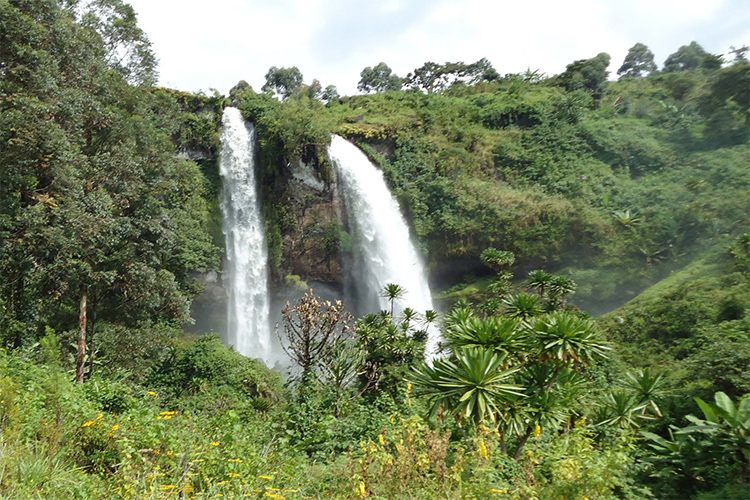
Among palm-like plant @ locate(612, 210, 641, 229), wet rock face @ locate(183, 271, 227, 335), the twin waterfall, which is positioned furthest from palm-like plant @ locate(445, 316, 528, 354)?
palm-like plant @ locate(612, 210, 641, 229)

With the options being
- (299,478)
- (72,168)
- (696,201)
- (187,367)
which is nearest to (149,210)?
(72,168)

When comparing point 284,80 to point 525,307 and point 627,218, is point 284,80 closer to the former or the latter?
point 627,218

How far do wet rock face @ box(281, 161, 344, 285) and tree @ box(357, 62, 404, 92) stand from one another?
29.2m

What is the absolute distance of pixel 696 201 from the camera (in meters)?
25.8

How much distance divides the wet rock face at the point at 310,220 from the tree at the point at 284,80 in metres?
23.9

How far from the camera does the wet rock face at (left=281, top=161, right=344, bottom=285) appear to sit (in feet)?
90.4

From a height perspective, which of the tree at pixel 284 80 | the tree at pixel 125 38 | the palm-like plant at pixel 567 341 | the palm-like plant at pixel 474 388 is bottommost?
the palm-like plant at pixel 474 388

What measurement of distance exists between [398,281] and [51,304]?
55.8 ft

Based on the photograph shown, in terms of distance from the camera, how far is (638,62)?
6131 cm

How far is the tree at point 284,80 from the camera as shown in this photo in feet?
158

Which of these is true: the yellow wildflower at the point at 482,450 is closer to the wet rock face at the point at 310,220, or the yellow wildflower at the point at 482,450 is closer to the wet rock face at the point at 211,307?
the wet rock face at the point at 310,220

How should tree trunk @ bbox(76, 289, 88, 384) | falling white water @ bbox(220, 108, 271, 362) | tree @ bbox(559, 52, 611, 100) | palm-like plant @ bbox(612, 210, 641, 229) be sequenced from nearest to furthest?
tree trunk @ bbox(76, 289, 88, 384) < falling white water @ bbox(220, 108, 271, 362) < palm-like plant @ bbox(612, 210, 641, 229) < tree @ bbox(559, 52, 611, 100)

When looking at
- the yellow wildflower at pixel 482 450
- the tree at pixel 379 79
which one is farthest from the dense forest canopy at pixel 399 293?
the tree at pixel 379 79

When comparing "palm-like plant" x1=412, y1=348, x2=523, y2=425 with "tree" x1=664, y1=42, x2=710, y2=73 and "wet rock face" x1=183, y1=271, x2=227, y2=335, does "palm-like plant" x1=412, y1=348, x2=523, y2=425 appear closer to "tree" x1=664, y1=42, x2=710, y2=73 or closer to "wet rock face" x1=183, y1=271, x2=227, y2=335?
"wet rock face" x1=183, y1=271, x2=227, y2=335
